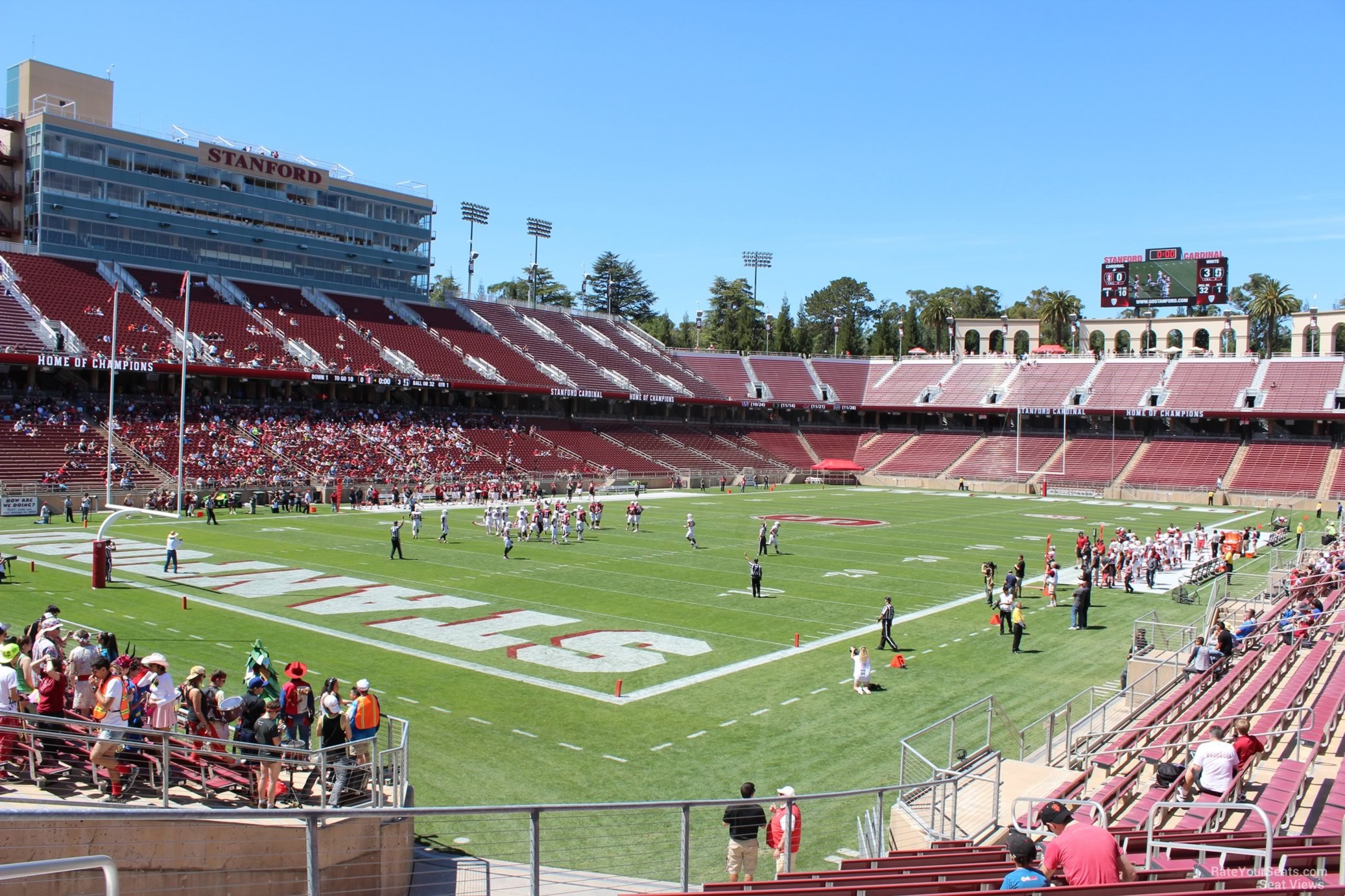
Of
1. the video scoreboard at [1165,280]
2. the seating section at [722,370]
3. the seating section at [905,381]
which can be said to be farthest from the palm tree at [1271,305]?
the seating section at [722,370]

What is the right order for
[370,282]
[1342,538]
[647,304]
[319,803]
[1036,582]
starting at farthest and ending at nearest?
[647,304], [370,282], [1342,538], [1036,582], [319,803]

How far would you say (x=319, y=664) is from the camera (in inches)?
704

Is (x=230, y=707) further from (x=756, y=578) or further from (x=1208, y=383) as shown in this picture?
(x=1208, y=383)

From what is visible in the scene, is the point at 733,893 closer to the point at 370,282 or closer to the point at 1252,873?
the point at 1252,873

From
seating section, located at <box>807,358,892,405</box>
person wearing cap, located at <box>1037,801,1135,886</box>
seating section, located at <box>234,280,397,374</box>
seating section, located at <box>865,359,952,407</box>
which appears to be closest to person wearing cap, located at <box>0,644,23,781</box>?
person wearing cap, located at <box>1037,801,1135,886</box>

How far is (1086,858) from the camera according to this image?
6.10 m

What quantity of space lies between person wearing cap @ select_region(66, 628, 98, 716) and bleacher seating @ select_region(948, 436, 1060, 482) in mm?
66196

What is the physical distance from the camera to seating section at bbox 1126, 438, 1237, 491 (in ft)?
215

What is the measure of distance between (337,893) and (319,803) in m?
1.38

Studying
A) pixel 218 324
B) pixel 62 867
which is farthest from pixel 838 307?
pixel 62 867

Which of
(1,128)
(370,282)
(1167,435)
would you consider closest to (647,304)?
(370,282)

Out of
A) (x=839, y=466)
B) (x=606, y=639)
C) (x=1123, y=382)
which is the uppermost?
(x=1123, y=382)

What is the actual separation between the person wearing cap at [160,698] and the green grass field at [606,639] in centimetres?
298

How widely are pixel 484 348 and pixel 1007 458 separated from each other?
3857cm
